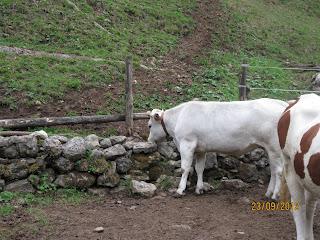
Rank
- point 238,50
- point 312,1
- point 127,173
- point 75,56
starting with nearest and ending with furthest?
point 127,173 → point 75,56 → point 238,50 → point 312,1

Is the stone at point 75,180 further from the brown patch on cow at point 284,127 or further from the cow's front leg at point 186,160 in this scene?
the brown patch on cow at point 284,127

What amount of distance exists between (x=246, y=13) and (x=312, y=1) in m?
7.09

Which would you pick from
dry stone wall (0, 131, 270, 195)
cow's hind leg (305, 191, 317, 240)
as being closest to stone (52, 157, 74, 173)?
dry stone wall (0, 131, 270, 195)

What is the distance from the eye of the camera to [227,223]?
6926mm

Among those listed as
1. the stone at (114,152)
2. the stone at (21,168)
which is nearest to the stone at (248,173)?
the stone at (114,152)

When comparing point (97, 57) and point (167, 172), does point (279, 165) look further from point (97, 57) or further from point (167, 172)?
point (97, 57)

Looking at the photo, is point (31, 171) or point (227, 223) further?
point (31, 171)

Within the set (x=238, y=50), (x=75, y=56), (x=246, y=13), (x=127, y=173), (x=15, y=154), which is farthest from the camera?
(x=246, y=13)

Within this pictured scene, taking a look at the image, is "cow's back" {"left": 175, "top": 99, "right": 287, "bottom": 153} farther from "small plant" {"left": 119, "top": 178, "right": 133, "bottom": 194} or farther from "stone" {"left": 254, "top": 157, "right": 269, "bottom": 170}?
"small plant" {"left": 119, "top": 178, "right": 133, "bottom": 194}

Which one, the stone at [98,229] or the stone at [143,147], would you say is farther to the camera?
the stone at [143,147]

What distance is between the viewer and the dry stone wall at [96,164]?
7.92 m

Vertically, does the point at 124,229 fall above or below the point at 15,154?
below

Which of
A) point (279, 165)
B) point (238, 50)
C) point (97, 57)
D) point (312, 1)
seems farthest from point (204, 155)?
point (312, 1)

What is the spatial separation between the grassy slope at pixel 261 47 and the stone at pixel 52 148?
5159 millimetres
